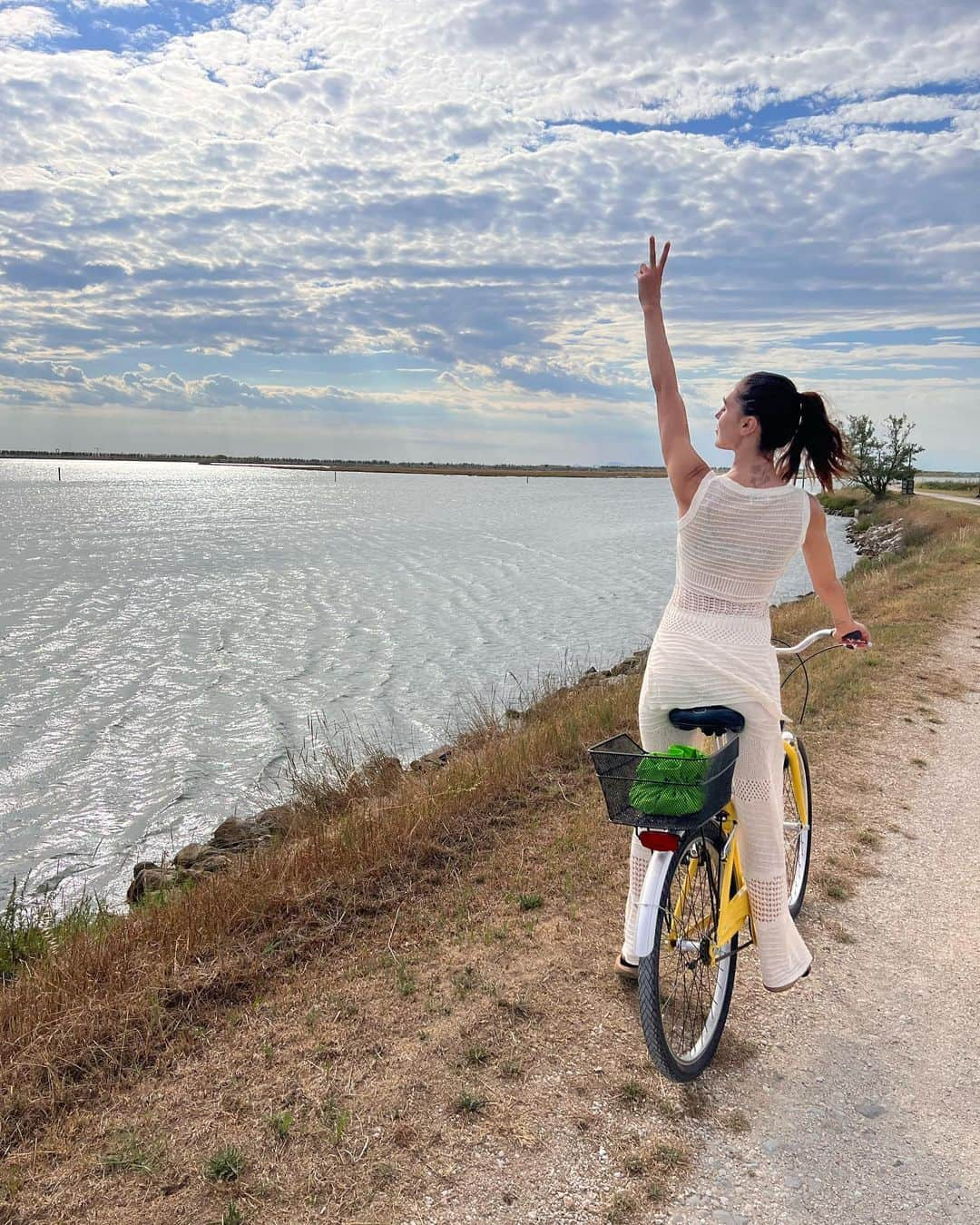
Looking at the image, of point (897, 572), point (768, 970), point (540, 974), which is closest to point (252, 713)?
point (540, 974)

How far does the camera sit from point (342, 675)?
16406mm

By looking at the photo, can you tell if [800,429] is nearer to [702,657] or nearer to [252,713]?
[702,657]

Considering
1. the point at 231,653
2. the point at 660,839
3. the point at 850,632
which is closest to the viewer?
the point at 660,839

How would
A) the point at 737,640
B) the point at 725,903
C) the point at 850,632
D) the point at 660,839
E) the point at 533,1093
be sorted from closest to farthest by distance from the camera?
the point at 660,839 → the point at 737,640 → the point at 533,1093 → the point at 725,903 → the point at 850,632

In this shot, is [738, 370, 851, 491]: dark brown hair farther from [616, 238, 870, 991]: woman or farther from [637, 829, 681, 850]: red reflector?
[637, 829, 681, 850]: red reflector

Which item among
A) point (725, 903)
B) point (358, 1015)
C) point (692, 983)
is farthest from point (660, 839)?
point (358, 1015)

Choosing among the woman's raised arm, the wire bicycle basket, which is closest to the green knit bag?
the wire bicycle basket

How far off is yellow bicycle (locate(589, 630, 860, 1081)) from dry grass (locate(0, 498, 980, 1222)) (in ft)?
0.82

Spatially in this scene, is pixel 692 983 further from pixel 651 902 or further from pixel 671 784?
pixel 671 784

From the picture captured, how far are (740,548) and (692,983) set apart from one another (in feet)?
5.79

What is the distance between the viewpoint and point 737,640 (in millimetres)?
3273

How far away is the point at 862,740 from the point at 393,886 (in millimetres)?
4906

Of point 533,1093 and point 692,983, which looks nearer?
point 533,1093

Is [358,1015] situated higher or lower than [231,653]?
higher
